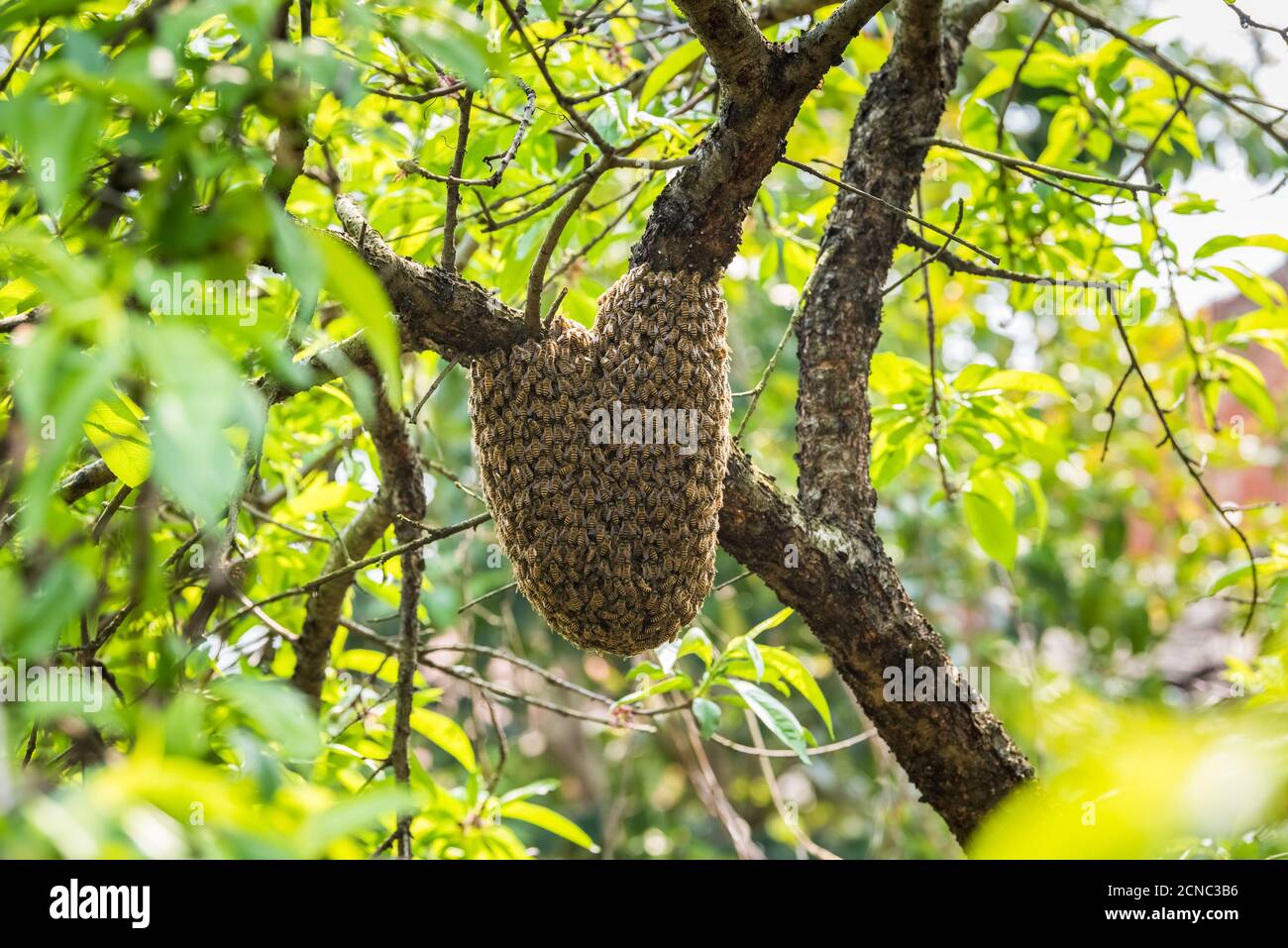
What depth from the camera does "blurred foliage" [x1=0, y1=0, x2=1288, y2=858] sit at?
1.65 feet

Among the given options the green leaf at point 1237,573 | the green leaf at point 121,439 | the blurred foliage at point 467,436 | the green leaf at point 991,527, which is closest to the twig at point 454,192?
the blurred foliage at point 467,436

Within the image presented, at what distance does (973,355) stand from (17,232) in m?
4.82

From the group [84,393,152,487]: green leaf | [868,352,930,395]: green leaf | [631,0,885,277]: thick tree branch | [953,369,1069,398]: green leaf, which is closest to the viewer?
[84,393,152,487]: green leaf

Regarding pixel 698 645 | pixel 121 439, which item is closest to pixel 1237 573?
pixel 698 645

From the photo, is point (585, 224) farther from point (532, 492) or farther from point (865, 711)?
point (865, 711)

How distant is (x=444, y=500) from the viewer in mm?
4250

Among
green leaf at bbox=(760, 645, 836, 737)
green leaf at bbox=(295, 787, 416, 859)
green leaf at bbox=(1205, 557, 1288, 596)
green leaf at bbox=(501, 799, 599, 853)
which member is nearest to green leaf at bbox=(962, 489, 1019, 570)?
green leaf at bbox=(1205, 557, 1288, 596)

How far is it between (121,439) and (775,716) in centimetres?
93

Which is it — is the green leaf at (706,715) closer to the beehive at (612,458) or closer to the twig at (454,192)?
the beehive at (612,458)

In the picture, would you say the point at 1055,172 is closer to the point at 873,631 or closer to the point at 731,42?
the point at 731,42

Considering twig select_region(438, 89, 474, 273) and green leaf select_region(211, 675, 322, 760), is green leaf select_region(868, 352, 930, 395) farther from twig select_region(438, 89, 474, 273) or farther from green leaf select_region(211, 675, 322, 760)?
green leaf select_region(211, 675, 322, 760)

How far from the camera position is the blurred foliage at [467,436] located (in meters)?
0.50
